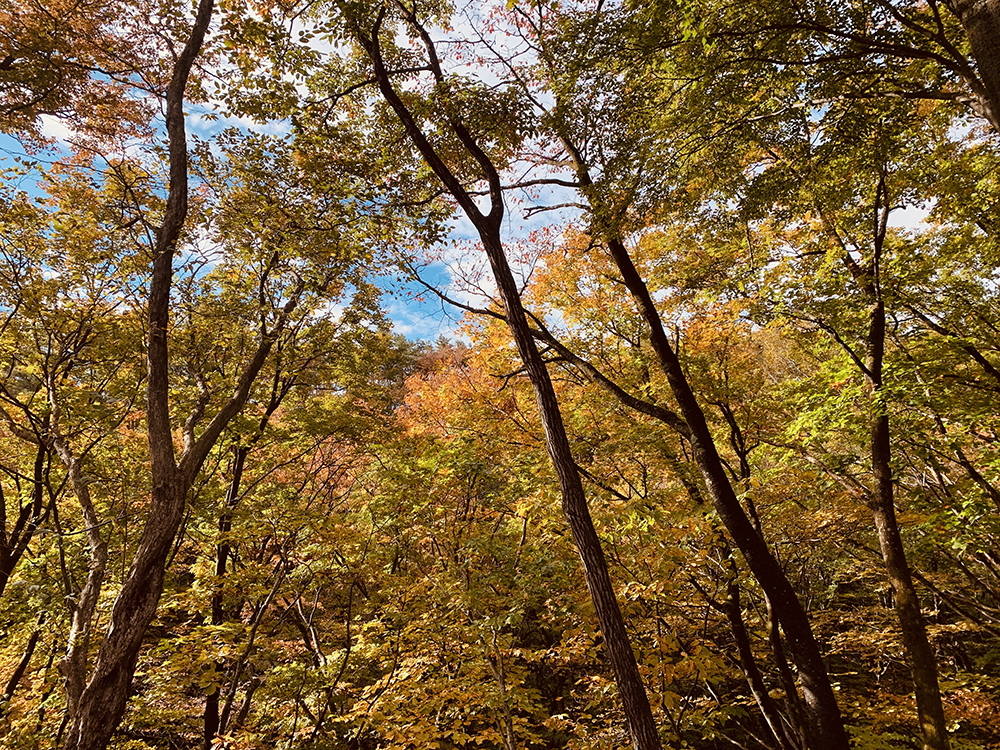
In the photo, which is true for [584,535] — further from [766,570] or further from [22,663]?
[22,663]

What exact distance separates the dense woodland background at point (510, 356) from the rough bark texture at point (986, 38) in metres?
0.02

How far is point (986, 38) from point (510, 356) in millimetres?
8109

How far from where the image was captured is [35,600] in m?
6.56

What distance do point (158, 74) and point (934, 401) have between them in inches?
474

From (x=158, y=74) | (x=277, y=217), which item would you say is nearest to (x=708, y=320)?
(x=277, y=217)

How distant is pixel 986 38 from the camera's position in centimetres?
292

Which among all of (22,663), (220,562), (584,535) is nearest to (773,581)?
(584,535)

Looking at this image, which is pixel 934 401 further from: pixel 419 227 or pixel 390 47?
pixel 390 47

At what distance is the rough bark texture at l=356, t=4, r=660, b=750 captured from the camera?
11.6 feet

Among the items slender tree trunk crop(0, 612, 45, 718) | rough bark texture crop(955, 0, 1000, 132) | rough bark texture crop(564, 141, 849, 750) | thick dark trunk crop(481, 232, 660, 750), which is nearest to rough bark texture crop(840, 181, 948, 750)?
rough bark texture crop(564, 141, 849, 750)

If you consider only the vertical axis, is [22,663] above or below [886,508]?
below

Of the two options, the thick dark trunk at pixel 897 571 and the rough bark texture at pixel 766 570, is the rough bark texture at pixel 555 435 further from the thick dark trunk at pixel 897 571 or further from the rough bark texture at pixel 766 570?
the thick dark trunk at pixel 897 571

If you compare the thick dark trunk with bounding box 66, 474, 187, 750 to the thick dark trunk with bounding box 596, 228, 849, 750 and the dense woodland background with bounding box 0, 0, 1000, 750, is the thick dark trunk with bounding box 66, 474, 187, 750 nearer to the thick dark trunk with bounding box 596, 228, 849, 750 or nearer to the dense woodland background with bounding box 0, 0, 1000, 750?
the dense woodland background with bounding box 0, 0, 1000, 750

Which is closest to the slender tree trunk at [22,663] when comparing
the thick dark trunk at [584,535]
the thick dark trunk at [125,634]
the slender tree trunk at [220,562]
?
the slender tree trunk at [220,562]
